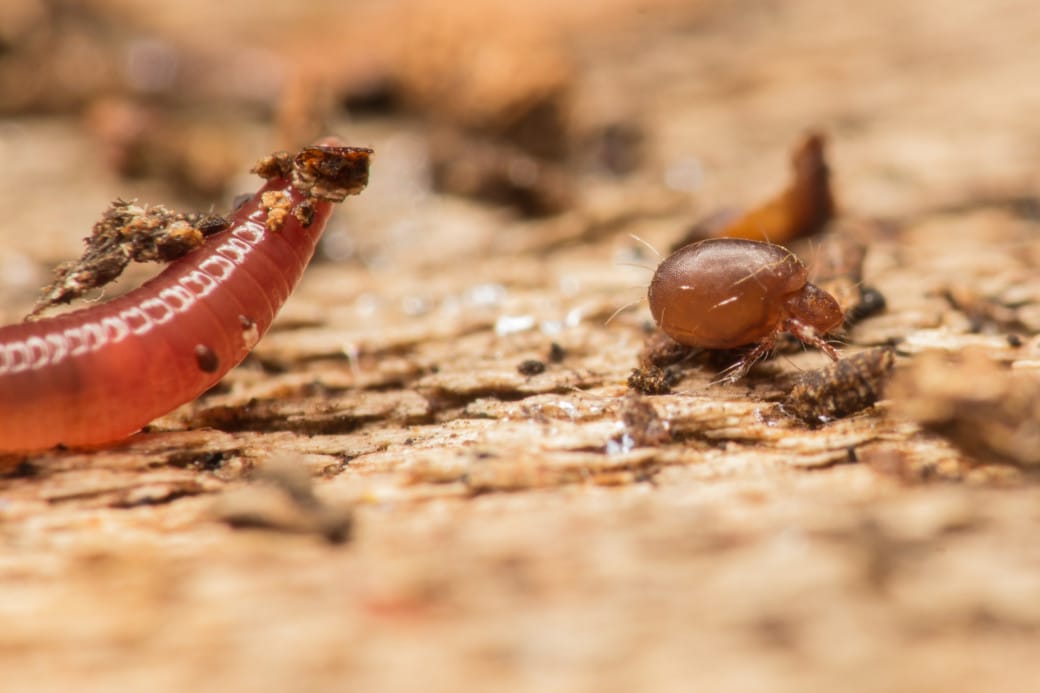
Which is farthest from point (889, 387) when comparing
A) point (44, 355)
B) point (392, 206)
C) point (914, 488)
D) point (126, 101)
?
point (126, 101)

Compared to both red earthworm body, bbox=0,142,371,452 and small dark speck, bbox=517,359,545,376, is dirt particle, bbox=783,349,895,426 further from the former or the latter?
red earthworm body, bbox=0,142,371,452

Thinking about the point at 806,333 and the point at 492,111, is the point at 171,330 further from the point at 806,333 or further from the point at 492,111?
the point at 492,111

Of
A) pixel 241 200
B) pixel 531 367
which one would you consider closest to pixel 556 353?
pixel 531 367

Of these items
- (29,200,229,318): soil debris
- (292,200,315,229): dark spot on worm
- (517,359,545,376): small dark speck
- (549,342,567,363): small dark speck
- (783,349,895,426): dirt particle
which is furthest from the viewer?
(549,342,567,363): small dark speck

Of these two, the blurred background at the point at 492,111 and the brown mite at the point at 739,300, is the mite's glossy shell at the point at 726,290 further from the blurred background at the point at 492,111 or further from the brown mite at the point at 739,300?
the blurred background at the point at 492,111

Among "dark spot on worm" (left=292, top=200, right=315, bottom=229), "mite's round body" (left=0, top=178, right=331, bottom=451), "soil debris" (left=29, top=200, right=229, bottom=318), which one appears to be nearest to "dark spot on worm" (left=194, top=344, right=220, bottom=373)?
"mite's round body" (left=0, top=178, right=331, bottom=451)

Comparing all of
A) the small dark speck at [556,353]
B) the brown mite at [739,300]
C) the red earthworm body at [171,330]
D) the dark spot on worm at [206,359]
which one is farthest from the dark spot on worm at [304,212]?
the brown mite at [739,300]
